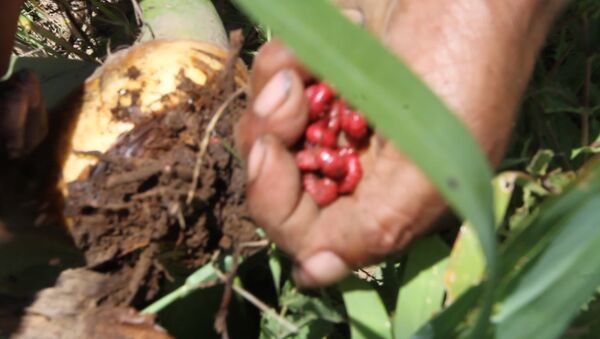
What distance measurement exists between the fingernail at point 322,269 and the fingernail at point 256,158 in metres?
0.13

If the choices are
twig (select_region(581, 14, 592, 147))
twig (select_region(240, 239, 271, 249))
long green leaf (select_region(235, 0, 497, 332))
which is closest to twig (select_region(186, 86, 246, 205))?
twig (select_region(240, 239, 271, 249))

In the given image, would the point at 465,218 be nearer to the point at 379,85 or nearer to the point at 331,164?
the point at 379,85

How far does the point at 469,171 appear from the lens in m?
0.54

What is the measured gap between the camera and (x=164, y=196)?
3.32 feet

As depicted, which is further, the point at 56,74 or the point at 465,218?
the point at 56,74

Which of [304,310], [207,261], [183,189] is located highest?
[183,189]

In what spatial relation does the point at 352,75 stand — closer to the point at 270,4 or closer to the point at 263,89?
the point at 270,4

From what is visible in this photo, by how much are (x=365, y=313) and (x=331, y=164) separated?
0.66 feet

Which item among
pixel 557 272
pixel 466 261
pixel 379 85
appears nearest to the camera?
pixel 379 85

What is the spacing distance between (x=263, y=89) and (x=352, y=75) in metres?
0.43

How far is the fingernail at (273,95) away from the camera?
942 millimetres

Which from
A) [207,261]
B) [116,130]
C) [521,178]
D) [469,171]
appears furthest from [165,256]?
[469,171]

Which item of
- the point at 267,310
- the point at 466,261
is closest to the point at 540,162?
the point at 466,261

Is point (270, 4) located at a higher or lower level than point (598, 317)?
higher
